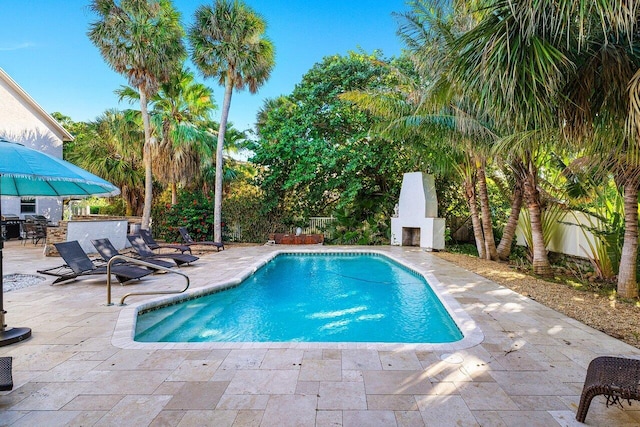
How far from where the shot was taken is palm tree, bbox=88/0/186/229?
1326 centimetres

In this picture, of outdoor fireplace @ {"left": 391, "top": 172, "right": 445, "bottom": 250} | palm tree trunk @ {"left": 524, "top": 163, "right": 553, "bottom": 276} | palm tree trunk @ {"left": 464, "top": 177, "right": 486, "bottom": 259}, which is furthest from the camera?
outdoor fireplace @ {"left": 391, "top": 172, "right": 445, "bottom": 250}

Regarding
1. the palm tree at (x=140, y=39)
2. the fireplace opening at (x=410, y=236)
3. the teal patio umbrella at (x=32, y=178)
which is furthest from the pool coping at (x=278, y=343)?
the palm tree at (x=140, y=39)

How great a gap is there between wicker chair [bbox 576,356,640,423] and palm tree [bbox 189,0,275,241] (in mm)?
13752

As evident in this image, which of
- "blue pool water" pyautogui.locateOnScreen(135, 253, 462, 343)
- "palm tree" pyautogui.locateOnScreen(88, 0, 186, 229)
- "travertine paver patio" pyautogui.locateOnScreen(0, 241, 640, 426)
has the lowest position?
"blue pool water" pyautogui.locateOnScreen(135, 253, 462, 343)

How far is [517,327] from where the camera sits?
4805mm

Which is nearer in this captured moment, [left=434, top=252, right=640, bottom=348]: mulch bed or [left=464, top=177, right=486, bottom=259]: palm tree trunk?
[left=434, top=252, right=640, bottom=348]: mulch bed

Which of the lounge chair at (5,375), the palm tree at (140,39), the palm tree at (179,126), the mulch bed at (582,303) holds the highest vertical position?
the palm tree at (140,39)

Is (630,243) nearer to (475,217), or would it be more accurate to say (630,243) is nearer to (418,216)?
(475,217)

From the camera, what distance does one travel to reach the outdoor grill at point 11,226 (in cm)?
1522

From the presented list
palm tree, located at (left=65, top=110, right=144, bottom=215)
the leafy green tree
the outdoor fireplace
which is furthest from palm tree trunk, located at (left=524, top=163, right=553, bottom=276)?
palm tree, located at (left=65, top=110, right=144, bottom=215)

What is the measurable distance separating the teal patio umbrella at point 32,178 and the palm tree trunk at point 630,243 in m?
8.96

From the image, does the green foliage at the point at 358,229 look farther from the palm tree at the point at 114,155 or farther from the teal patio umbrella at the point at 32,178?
the teal patio umbrella at the point at 32,178

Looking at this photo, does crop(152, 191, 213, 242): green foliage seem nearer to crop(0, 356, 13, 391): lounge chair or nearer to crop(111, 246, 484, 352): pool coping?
crop(111, 246, 484, 352): pool coping

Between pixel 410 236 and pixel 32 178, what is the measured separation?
46.1ft
